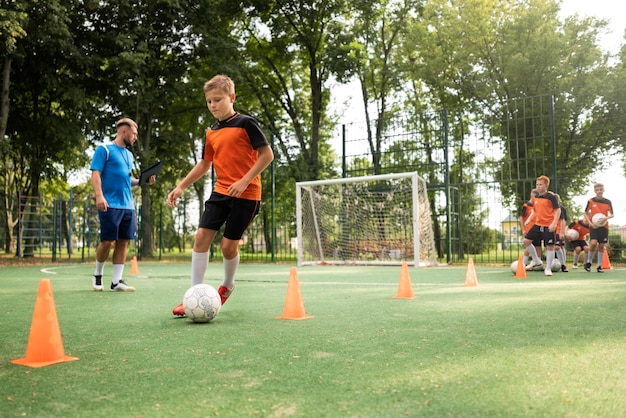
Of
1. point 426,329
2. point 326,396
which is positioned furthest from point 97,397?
point 426,329

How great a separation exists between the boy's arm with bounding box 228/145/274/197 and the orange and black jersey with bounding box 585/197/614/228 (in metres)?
8.86

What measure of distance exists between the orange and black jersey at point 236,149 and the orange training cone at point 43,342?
1921 millimetres

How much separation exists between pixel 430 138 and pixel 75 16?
14.1 metres

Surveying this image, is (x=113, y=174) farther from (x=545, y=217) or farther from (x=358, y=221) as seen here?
(x=358, y=221)

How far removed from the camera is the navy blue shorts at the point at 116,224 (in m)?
6.98

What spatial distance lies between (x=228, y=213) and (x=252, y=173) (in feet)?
1.53

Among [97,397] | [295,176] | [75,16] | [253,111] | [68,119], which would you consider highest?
[75,16]

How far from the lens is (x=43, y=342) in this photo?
306 cm

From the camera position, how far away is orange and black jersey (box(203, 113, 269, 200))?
4773 millimetres

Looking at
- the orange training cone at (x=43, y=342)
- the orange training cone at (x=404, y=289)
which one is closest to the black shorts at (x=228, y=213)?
the orange training cone at (x=43, y=342)

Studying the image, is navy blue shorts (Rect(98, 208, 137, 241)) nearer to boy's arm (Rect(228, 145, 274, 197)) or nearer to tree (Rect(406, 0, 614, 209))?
boy's arm (Rect(228, 145, 274, 197))

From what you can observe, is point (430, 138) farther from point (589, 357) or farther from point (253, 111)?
point (589, 357)

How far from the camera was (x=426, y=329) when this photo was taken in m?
3.93

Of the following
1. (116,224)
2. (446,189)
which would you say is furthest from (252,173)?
(446,189)
